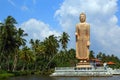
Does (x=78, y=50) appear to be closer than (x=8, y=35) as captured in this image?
Yes

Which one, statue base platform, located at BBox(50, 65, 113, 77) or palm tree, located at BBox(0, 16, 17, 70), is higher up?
palm tree, located at BBox(0, 16, 17, 70)

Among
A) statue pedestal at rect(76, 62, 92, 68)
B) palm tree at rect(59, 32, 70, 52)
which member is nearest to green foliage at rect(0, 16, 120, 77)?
palm tree at rect(59, 32, 70, 52)

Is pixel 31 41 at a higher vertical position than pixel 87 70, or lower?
higher

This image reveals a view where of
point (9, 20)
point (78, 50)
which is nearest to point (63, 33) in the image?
point (9, 20)

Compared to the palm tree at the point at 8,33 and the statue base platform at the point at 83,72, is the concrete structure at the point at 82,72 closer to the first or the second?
the statue base platform at the point at 83,72

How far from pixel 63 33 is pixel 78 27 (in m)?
39.3

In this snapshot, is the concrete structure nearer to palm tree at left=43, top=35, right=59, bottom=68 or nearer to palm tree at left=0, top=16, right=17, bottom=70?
palm tree at left=0, top=16, right=17, bottom=70

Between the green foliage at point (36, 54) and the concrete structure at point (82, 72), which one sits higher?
the green foliage at point (36, 54)

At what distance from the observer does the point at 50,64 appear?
81.4m

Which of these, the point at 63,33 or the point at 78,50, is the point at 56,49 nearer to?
the point at 63,33

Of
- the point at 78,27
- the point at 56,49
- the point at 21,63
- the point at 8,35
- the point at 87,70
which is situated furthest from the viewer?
the point at 21,63

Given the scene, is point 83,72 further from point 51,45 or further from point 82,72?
point 51,45

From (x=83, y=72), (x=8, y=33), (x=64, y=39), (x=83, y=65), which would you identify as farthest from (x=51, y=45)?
A: (x=83, y=72)

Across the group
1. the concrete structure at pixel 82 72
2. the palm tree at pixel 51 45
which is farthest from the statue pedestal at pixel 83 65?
the palm tree at pixel 51 45
